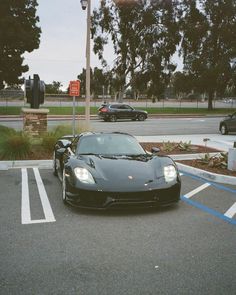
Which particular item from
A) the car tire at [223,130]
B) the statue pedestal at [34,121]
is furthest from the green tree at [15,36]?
the statue pedestal at [34,121]

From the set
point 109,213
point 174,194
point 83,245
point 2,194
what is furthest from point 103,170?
point 2,194

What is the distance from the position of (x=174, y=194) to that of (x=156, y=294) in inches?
112

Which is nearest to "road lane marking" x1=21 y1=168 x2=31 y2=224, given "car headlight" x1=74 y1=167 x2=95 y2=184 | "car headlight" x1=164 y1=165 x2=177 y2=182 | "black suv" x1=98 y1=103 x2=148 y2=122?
"car headlight" x1=74 y1=167 x2=95 y2=184

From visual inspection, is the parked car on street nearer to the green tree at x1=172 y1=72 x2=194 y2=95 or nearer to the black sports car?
the black sports car

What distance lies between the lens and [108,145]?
24.7 ft

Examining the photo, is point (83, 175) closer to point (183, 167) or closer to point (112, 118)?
point (183, 167)

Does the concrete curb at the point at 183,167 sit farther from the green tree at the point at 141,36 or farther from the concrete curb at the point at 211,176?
the green tree at the point at 141,36

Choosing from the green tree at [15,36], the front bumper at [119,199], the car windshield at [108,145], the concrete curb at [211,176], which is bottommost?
the concrete curb at [211,176]

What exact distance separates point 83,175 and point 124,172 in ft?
2.05

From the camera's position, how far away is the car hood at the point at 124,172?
6.02 metres

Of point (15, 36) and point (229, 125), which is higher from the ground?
point (15, 36)

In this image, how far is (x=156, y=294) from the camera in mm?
3590

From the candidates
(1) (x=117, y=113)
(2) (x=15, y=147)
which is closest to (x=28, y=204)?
(2) (x=15, y=147)

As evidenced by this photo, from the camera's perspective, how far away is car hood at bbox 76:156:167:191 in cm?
602
